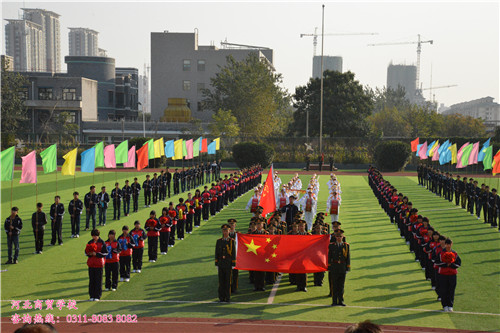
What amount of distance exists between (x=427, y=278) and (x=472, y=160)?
70.5 feet

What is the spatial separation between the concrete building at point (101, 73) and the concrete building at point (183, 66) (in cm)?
1228

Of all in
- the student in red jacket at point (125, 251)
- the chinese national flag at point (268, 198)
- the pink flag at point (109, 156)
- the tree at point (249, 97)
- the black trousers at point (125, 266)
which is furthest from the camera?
the tree at point (249, 97)

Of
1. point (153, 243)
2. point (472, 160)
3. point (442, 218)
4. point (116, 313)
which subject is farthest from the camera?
point (472, 160)

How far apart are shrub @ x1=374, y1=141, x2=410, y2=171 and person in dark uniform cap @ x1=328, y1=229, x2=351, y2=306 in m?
44.1

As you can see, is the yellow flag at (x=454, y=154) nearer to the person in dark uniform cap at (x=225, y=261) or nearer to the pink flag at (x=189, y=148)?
the pink flag at (x=189, y=148)

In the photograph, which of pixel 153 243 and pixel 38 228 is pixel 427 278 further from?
pixel 38 228

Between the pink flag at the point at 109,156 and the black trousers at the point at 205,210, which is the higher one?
the pink flag at the point at 109,156

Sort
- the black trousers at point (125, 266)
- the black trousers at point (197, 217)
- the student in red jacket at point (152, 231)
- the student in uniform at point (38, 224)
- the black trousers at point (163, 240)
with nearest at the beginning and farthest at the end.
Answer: the black trousers at point (125, 266)
the student in red jacket at point (152, 231)
the student in uniform at point (38, 224)
the black trousers at point (163, 240)
the black trousers at point (197, 217)

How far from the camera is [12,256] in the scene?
16.9m

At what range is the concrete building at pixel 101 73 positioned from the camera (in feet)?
329

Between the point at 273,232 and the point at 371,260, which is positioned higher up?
the point at 273,232

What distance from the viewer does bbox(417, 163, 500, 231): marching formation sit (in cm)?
2377

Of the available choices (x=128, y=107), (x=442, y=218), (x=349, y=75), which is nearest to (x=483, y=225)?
(x=442, y=218)

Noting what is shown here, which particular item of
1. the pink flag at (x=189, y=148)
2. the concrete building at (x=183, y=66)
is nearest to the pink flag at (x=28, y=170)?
the pink flag at (x=189, y=148)
